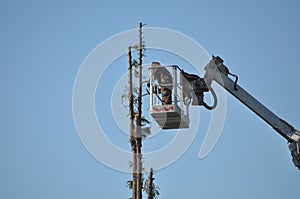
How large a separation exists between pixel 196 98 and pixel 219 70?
74cm

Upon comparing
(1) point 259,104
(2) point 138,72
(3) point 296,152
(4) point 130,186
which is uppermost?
(2) point 138,72

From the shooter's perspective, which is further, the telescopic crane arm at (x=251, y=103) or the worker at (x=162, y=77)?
the worker at (x=162, y=77)

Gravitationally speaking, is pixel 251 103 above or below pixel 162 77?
below

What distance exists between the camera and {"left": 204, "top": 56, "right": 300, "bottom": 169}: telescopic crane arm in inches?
489

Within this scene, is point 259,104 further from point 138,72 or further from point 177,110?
point 138,72

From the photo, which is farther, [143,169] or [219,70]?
[143,169]

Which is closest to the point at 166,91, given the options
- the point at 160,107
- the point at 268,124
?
the point at 160,107

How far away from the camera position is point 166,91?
12.5 m

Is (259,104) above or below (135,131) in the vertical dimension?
below

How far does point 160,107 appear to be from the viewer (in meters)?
12.1

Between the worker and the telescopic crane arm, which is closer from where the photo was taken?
the telescopic crane arm

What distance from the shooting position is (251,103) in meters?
12.7

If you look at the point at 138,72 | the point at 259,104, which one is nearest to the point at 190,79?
the point at 259,104

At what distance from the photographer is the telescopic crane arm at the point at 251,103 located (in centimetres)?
1242
